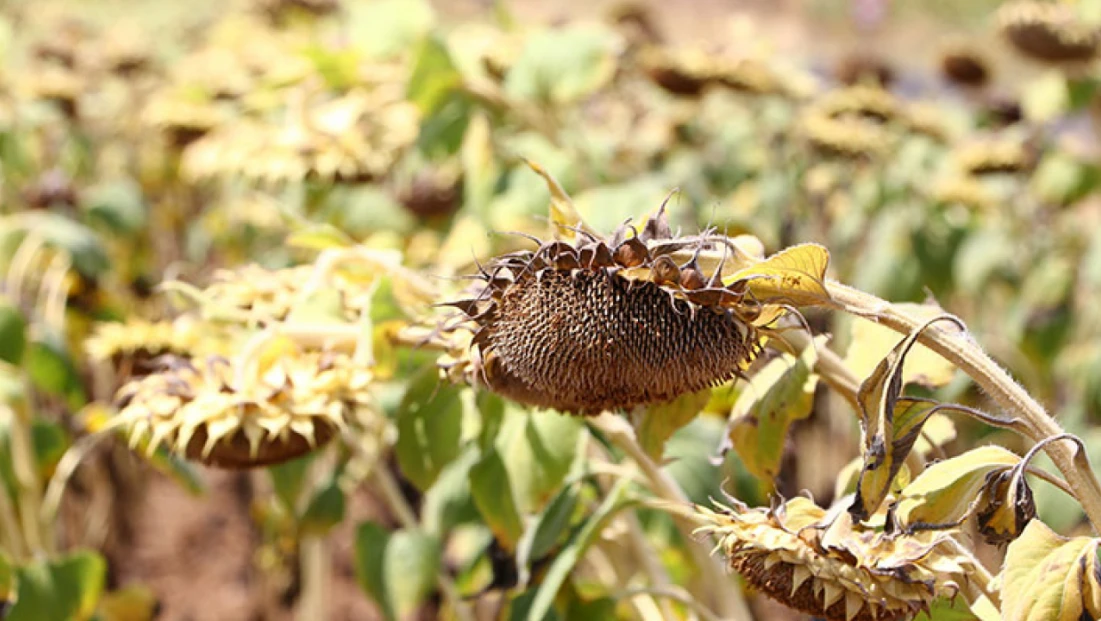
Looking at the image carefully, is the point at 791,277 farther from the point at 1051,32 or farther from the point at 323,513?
the point at 1051,32

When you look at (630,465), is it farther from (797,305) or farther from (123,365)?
(123,365)

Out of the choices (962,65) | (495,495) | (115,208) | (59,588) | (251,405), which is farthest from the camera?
(962,65)

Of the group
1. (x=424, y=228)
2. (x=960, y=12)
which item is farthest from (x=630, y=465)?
(x=960, y=12)

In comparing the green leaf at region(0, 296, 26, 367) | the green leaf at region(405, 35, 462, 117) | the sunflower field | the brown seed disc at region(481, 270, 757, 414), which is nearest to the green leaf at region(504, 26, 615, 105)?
the sunflower field

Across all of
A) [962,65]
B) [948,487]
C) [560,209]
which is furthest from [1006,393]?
[962,65]

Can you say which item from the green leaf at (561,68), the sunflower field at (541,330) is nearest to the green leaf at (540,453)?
the sunflower field at (541,330)

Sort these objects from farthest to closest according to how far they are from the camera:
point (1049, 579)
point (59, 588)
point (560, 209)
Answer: point (59, 588) < point (560, 209) < point (1049, 579)
